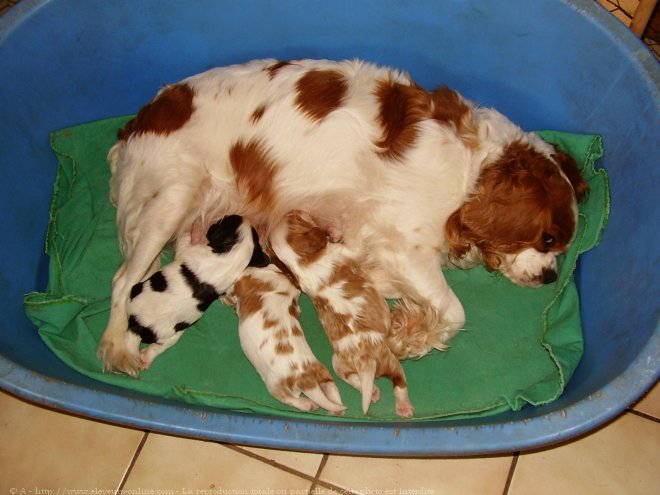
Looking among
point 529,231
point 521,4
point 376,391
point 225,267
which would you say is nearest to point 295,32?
point 521,4

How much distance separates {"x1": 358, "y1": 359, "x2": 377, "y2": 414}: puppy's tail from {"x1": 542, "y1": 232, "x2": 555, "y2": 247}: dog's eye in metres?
0.89

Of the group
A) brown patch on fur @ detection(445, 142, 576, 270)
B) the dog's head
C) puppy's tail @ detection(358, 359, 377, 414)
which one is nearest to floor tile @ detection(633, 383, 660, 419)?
the dog's head

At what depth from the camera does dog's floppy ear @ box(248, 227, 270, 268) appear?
265cm

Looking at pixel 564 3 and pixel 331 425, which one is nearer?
pixel 331 425

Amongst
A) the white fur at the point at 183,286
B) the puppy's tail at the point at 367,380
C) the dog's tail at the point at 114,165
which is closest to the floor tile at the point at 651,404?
the puppy's tail at the point at 367,380

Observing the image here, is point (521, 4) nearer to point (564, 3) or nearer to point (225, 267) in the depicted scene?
point (564, 3)

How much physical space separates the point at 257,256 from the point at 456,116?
1029 millimetres

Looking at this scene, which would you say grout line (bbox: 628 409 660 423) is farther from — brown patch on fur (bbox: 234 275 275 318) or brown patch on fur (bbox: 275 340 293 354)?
brown patch on fur (bbox: 234 275 275 318)

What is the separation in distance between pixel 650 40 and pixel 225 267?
9.86ft

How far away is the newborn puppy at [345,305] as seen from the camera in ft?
8.04

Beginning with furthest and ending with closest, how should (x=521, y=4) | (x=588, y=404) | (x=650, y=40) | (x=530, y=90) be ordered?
(x=650, y=40) → (x=530, y=90) → (x=521, y=4) → (x=588, y=404)

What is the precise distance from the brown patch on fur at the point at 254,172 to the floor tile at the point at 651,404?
6.17 ft

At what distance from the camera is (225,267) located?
2.56 m

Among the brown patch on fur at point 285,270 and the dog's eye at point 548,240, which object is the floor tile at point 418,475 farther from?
the dog's eye at point 548,240
